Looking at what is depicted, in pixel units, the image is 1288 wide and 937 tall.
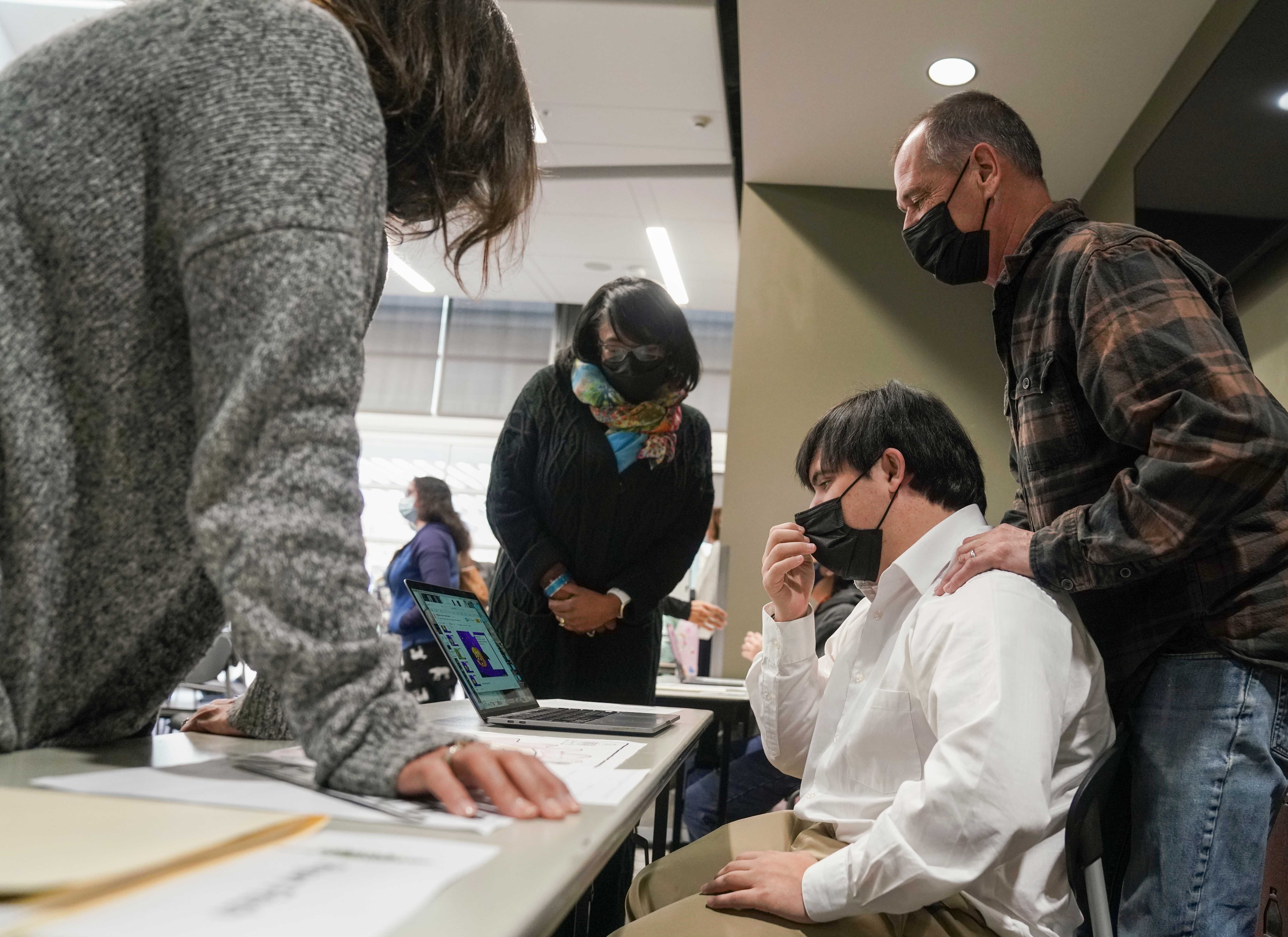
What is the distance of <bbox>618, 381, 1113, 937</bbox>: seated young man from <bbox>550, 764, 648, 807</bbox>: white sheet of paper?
228 mm

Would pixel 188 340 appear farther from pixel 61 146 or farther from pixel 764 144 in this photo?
pixel 764 144

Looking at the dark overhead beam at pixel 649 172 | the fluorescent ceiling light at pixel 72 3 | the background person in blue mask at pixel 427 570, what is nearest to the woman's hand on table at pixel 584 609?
the background person in blue mask at pixel 427 570

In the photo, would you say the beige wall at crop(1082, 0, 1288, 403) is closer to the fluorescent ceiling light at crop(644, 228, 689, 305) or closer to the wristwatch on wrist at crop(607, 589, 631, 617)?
the wristwatch on wrist at crop(607, 589, 631, 617)

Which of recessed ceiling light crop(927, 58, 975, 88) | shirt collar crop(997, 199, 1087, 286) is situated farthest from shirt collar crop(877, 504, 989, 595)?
recessed ceiling light crop(927, 58, 975, 88)

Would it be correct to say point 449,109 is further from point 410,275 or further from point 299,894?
point 410,275

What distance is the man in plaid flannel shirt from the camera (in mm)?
1180

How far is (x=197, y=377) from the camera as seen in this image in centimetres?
70

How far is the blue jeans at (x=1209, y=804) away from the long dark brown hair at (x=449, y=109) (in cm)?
104

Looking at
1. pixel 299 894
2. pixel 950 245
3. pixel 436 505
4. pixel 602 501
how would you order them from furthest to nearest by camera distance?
pixel 436 505 → pixel 602 501 → pixel 950 245 → pixel 299 894

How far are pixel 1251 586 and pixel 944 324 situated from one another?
10.4 ft

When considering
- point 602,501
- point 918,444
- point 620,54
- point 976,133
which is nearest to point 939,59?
point 620,54

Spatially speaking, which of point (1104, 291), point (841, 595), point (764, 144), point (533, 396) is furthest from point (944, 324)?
point (1104, 291)

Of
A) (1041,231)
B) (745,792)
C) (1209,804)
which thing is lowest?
(745,792)

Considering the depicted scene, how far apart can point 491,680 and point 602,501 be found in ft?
2.47
